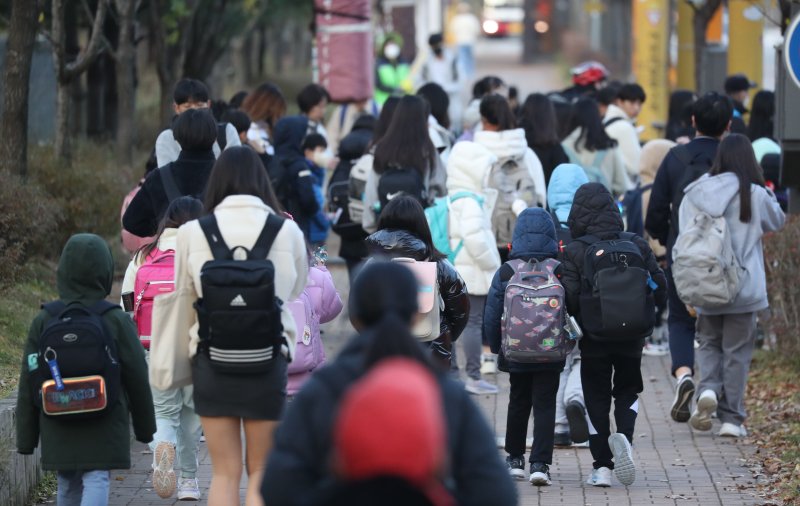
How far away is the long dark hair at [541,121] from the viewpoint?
11148mm

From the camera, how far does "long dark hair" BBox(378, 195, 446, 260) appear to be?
749 cm

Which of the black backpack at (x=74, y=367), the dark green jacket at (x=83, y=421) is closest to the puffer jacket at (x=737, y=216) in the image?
the dark green jacket at (x=83, y=421)

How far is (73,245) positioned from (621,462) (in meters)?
3.15

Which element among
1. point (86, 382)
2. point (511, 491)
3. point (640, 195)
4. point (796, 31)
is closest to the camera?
point (511, 491)

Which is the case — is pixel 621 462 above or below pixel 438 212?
below

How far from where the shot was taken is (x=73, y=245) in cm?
590

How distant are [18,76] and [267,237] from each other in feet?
22.1

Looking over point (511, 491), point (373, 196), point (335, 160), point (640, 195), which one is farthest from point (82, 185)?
point (511, 491)

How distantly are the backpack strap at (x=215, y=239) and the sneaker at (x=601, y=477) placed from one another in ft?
9.38

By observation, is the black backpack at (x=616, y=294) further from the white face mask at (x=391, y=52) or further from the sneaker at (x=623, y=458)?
the white face mask at (x=391, y=52)

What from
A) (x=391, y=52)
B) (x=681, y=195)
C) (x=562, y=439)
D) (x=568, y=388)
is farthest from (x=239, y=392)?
(x=391, y=52)

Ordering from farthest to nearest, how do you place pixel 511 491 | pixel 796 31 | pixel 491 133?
pixel 491 133, pixel 796 31, pixel 511 491

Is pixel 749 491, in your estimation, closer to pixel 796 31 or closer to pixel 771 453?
pixel 771 453

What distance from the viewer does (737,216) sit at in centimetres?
865
